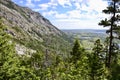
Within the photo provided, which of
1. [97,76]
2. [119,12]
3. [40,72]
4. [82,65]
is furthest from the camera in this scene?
[40,72]

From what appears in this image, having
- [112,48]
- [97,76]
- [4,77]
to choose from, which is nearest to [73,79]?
[97,76]

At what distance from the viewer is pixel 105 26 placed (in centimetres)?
2675

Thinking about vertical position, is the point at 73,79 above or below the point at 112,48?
below

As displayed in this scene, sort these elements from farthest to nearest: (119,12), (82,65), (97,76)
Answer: (82,65)
(97,76)
(119,12)

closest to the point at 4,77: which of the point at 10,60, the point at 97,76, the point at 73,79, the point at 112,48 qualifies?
the point at 10,60

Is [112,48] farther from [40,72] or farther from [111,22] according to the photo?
[40,72]

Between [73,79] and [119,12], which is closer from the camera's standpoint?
[119,12]

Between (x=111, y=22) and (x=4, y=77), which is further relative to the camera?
(x=4, y=77)

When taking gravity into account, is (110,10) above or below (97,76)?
above

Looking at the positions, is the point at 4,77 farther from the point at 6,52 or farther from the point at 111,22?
the point at 111,22

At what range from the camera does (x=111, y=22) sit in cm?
2661

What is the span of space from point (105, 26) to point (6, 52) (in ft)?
35.8

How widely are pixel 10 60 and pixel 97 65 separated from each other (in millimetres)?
9487

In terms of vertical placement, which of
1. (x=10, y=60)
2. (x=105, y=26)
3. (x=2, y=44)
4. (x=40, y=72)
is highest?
(x=105, y=26)
